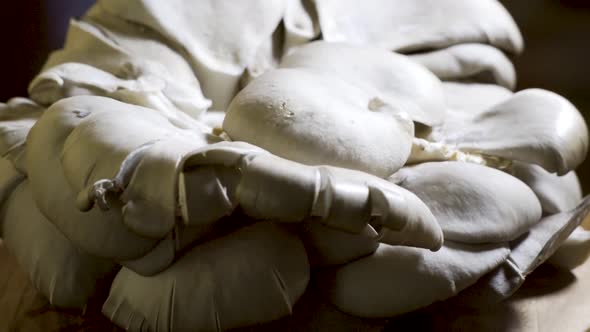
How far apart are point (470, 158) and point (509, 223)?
6.2 inches

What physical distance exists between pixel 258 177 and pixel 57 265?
337 mm

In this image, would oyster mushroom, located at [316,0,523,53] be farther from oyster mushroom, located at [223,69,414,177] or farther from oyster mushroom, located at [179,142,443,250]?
oyster mushroom, located at [179,142,443,250]

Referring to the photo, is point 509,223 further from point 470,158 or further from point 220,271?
point 220,271

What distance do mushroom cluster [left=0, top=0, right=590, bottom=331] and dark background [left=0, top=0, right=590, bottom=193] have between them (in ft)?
1.56

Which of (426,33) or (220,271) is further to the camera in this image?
(426,33)

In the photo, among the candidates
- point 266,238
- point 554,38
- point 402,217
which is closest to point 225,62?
point 266,238

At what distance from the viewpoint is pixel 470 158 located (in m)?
1.04

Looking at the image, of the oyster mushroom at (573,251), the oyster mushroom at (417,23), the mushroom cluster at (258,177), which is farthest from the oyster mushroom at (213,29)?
the oyster mushroom at (573,251)

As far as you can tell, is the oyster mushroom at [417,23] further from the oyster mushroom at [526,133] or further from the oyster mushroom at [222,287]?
the oyster mushroom at [222,287]

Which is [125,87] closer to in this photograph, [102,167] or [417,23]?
[102,167]

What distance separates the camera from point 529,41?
6.21 feet

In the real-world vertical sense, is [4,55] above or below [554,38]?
above

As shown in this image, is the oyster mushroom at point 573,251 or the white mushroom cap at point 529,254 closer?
the white mushroom cap at point 529,254

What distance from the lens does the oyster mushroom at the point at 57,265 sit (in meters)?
0.86
